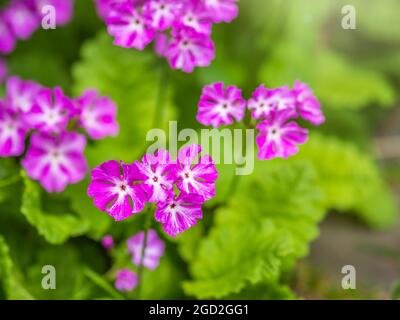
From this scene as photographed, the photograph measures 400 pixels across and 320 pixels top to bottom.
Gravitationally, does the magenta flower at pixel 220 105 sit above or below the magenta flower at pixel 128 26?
below

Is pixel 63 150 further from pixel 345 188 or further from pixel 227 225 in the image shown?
pixel 345 188

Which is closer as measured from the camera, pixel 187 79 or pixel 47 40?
pixel 187 79

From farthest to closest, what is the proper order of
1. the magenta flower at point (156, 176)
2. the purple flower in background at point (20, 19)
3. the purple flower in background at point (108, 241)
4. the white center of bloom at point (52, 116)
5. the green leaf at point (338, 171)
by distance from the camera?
the purple flower in background at point (20, 19), the green leaf at point (338, 171), the purple flower in background at point (108, 241), the white center of bloom at point (52, 116), the magenta flower at point (156, 176)

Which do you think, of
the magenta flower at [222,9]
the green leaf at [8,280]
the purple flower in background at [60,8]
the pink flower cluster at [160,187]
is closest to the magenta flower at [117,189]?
the pink flower cluster at [160,187]

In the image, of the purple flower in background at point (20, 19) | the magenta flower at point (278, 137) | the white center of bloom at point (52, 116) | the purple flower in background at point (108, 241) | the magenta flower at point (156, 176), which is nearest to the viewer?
the magenta flower at point (156, 176)

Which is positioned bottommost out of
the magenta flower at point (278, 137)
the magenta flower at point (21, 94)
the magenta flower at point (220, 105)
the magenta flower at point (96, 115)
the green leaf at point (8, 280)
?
the green leaf at point (8, 280)

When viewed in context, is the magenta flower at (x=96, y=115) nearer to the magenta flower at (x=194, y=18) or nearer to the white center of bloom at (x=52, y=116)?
the white center of bloom at (x=52, y=116)

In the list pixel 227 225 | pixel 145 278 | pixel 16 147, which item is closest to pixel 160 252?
pixel 145 278
